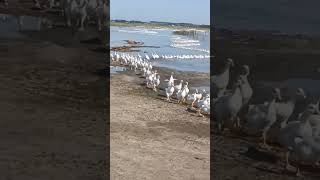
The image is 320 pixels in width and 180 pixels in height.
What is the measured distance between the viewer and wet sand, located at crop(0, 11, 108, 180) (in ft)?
27.2

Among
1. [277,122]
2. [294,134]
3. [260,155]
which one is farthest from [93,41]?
[294,134]

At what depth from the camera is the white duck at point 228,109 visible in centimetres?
1123

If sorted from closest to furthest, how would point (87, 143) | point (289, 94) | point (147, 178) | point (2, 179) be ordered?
1. point (2, 179)
2. point (147, 178)
3. point (87, 143)
4. point (289, 94)

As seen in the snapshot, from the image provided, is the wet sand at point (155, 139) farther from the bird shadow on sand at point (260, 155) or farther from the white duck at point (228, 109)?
the bird shadow on sand at point (260, 155)

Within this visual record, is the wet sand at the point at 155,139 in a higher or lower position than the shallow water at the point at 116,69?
lower

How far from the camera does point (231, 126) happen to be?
1151 centimetres

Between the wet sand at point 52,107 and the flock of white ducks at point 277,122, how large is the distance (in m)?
2.75

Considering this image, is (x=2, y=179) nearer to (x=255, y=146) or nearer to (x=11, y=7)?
(x=255, y=146)

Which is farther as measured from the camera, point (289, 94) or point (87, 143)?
point (289, 94)

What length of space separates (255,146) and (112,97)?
18.1ft

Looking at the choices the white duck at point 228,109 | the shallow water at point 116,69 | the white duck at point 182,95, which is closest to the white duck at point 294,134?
the white duck at point 228,109

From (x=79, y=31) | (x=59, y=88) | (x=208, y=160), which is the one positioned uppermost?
(x=79, y=31)

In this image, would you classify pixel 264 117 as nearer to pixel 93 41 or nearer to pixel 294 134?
pixel 294 134

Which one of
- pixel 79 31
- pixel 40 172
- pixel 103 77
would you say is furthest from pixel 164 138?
pixel 79 31
